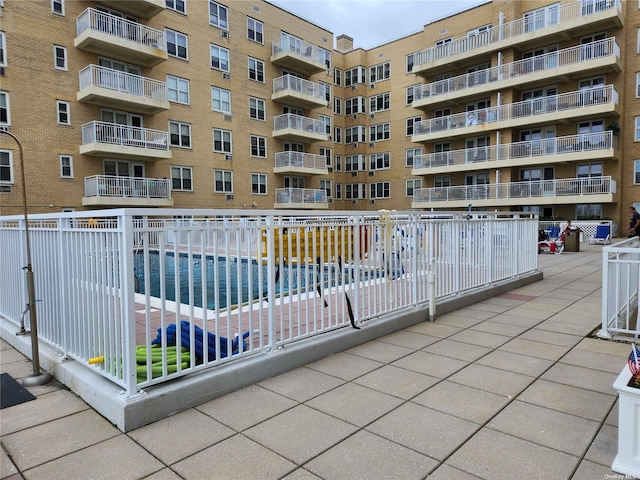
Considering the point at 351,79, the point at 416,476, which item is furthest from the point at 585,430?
the point at 351,79

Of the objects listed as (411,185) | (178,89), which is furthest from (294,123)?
(411,185)

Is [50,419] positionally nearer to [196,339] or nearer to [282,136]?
[196,339]

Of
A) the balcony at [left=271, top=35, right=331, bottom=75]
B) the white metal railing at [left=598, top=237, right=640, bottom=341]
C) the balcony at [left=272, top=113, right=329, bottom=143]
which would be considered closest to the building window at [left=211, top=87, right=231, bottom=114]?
the balcony at [left=272, top=113, right=329, bottom=143]

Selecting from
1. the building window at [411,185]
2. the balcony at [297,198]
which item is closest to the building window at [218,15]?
the balcony at [297,198]

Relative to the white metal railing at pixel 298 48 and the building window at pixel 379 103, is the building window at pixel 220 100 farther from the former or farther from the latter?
the building window at pixel 379 103

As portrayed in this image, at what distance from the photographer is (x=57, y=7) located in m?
21.1

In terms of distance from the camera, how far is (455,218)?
7.08 meters

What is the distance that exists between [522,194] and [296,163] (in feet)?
52.7

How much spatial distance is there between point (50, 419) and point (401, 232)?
176 inches

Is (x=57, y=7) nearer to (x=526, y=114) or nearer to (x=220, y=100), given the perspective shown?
(x=220, y=100)

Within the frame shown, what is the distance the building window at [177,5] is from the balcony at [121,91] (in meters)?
5.84

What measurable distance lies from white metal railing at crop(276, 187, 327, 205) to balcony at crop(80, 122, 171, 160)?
9.61 m

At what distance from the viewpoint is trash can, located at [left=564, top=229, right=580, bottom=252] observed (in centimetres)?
1753

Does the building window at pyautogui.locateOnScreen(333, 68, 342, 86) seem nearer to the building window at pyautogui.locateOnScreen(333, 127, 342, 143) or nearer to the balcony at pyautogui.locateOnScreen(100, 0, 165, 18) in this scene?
the building window at pyautogui.locateOnScreen(333, 127, 342, 143)
